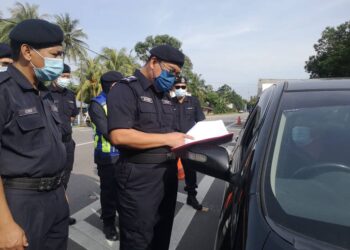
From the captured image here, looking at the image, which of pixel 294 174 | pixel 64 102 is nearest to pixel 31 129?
pixel 294 174

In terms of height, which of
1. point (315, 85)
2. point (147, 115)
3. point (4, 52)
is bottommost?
point (147, 115)

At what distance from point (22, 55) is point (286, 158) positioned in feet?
5.16

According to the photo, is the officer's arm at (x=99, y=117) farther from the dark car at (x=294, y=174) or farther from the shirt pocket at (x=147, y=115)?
the dark car at (x=294, y=174)

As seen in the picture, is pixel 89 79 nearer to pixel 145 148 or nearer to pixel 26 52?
pixel 145 148

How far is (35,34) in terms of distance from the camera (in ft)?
7.72

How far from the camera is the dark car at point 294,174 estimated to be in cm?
154

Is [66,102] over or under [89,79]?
under

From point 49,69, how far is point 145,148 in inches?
30.9

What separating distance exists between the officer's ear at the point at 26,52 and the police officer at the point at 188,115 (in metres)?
3.29

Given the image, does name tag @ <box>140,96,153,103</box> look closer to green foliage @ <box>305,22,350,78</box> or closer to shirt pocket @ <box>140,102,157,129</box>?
shirt pocket @ <box>140,102,157,129</box>

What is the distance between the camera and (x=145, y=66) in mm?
3049

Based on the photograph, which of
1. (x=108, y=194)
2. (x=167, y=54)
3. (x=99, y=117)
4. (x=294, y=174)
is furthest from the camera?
(x=108, y=194)

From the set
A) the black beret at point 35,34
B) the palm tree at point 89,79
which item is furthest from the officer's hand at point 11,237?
the palm tree at point 89,79

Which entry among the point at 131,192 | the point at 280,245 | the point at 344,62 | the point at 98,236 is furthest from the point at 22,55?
the point at 344,62
